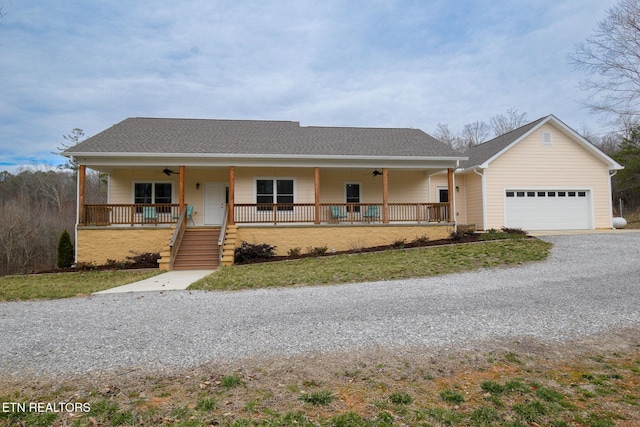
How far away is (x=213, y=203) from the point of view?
1694cm

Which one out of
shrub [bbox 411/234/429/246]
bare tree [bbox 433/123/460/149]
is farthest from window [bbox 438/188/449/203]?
bare tree [bbox 433/123/460/149]

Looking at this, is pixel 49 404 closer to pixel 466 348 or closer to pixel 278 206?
pixel 466 348

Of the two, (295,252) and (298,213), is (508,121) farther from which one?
(295,252)

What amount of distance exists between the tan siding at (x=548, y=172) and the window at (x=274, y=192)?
30.9ft

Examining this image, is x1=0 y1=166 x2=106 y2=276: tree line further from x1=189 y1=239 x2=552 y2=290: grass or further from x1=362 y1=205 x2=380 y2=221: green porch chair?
x1=362 y1=205 x2=380 y2=221: green porch chair

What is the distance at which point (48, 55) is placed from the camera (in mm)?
14195

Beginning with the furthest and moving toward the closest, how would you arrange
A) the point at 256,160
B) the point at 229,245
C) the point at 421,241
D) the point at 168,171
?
the point at 168,171 → the point at 256,160 → the point at 421,241 → the point at 229,245

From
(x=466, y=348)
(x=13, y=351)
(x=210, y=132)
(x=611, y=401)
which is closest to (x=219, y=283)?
(x=13, y=351)

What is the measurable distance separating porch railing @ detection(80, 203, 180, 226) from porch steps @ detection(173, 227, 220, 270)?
1251 mm

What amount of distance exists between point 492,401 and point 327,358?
176cm

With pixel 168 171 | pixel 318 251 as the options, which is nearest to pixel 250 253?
pixel 318 251

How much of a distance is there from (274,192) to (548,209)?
13243mm

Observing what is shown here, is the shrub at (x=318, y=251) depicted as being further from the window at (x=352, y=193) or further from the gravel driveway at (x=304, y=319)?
the gravel driveway at (x=304, y=319)

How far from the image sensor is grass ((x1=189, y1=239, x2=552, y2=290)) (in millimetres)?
9523
